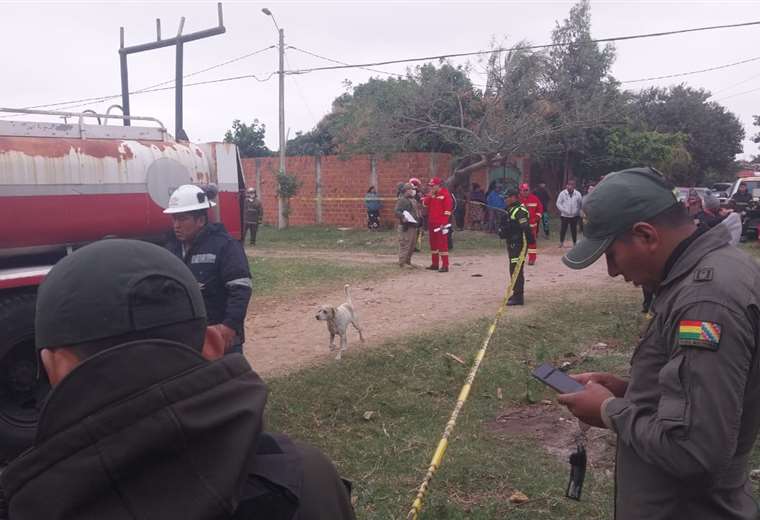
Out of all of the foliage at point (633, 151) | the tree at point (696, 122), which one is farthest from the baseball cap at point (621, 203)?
the tree at point (696, 122)

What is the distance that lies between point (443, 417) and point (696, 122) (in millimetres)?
39296

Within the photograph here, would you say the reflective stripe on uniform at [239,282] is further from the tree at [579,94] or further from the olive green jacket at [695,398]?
the tree at [579,94]

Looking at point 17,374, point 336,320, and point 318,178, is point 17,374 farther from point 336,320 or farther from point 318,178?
point 318,178

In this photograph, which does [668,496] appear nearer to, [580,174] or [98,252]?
[98,252]

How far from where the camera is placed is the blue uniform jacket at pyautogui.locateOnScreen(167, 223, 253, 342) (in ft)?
16.2

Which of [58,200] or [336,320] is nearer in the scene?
[58,200]

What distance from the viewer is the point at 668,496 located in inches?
77.7

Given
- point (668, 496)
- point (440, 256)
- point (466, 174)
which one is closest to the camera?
point (668, 496)

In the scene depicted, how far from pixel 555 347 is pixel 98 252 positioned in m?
7.98

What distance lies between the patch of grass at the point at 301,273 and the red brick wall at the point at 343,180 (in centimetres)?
906

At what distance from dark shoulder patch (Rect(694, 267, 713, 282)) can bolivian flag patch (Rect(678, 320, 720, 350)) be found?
0.46 feet

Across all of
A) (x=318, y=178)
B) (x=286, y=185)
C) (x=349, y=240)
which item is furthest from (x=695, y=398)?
(x=318, y=178)

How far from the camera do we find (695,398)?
1795 mm

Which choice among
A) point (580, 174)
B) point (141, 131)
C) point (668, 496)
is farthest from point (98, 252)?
point (580, 174)
